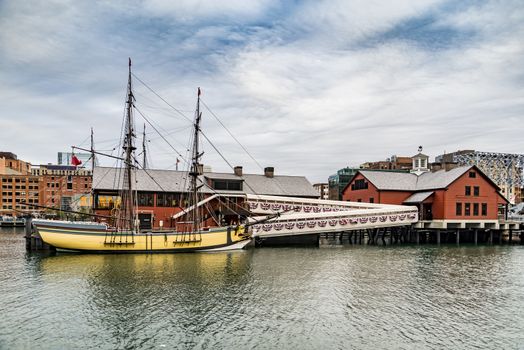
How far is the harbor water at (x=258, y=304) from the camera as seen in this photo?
1861 cm

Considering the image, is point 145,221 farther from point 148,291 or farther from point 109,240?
point 148,291

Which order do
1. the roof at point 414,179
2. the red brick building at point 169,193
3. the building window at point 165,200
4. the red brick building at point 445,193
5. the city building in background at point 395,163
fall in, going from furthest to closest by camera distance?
the city building in background at point 395,163, the roof at point 414,179, the red brick building at point 445,193, the building window at point 165,200, the red brick building at point 169,193

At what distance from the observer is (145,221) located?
56.8m

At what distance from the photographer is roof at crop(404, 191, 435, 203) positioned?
6247cm

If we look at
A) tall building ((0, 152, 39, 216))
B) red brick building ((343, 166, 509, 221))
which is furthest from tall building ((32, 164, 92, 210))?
red brick building ((343, 166, 509, 221))

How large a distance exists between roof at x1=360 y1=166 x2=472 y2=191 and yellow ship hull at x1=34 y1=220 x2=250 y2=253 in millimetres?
32777

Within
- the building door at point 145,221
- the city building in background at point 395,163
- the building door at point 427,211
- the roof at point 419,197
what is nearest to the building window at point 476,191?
the roof at point 419,197

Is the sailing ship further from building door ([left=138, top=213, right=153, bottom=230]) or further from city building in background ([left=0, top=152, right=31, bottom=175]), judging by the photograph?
city building in background ([left=0, top=152, right=31, bottom=175])

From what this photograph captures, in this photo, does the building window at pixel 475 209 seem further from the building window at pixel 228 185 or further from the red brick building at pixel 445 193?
the building window at pixel 228 185

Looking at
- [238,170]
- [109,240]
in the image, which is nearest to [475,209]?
[238,170]

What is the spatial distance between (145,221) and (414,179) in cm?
4264

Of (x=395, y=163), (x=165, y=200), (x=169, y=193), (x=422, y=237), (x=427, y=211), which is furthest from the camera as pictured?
(x=395, y=163)

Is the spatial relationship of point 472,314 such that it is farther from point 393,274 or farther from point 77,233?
point 77,233

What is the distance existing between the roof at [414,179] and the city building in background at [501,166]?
369 ft
